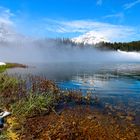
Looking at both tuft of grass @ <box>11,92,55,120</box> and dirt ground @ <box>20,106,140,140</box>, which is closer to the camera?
dirt ground @ <box>20,106,140,140</box>

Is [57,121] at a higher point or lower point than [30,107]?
lower

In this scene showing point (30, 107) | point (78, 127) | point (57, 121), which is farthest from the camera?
point (30, 107)

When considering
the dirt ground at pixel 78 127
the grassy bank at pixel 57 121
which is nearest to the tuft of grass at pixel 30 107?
the grassy bank at pixel 57 121

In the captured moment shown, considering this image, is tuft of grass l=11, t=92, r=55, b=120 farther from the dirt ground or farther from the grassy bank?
the dirt ground

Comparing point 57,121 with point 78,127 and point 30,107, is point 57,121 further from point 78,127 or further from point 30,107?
point 30,107

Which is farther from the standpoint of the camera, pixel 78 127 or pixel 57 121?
pixel 57 121

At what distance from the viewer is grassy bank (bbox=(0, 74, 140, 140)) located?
14.8 m

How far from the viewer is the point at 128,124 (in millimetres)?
17031

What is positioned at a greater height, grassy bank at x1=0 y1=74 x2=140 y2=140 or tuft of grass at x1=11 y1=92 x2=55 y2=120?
tuft of grass at x1=11 y1=92 x2=55 y2=120

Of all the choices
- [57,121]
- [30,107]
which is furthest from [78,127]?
[30,107]

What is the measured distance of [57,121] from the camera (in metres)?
16.8

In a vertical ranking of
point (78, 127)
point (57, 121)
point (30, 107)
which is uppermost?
point (30, 107)

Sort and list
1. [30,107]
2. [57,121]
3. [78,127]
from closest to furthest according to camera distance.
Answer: [78,127] → [57,121] → [30,107]

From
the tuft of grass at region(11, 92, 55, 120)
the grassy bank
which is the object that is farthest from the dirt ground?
the tuft of grass at region(11, 92, 55, 120)
